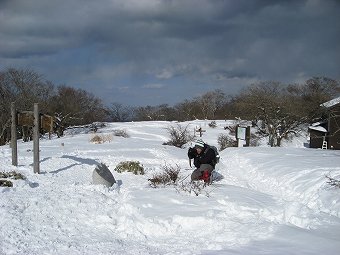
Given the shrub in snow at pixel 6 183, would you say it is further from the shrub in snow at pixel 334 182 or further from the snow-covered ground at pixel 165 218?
the shrub in snow at pixel 334 182

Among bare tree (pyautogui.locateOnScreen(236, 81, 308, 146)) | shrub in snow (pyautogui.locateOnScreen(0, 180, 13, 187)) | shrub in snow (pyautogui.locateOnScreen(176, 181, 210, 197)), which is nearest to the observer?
shrub in snow (pyautogui.locateOnScreen(0, 180, 13, 187))

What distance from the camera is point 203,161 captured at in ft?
38.0

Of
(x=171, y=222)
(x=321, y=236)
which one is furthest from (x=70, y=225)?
(x=321, y=236)

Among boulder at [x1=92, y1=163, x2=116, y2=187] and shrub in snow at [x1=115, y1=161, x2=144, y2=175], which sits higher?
boulder at [x1=92, y1=163, x2=116, y2=187]

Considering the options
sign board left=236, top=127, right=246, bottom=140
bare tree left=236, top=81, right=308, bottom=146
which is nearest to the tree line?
bare tree left=236, top=81, right=308, bottom=146

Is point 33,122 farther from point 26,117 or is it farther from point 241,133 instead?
point 241,133

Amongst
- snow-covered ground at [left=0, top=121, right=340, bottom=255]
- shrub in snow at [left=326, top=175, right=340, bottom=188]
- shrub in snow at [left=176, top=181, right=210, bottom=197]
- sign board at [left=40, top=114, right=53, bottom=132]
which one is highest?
sign board at [left=40, top=114, right=53, bottom=132]

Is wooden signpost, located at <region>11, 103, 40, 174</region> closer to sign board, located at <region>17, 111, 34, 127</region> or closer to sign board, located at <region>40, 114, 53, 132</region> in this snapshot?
sign board, located at <region>17, 111, 34, 127</region>

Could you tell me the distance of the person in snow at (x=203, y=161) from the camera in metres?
11.2

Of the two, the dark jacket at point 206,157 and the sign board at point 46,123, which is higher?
the sign board at point 46,123

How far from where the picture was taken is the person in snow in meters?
11.2

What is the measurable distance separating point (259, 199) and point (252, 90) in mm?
41590

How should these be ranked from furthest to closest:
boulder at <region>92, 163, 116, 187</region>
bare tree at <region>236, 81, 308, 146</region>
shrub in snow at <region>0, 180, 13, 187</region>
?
bare tree at <region>236, 81, 308, 146</region>
boulder at <region>92, 163, 116, 187</region>
shrub in snow at <region>0, 180, 13, 187</region>

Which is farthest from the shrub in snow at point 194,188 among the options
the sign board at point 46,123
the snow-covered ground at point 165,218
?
the sign board at point 46,123
